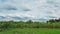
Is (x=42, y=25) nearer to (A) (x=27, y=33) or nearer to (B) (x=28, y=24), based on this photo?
(B) (x=28, y=24)

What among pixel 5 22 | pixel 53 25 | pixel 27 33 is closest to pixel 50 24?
pixel 53 25

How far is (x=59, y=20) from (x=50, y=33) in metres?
20.8

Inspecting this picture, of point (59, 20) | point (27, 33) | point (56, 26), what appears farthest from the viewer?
point (59, 20)

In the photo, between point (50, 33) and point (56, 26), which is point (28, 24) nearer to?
point (56, 26)

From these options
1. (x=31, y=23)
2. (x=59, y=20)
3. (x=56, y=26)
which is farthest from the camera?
(x=59, y=20)

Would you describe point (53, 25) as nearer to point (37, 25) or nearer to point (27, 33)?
point (37, 25)

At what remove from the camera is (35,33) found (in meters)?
39.0

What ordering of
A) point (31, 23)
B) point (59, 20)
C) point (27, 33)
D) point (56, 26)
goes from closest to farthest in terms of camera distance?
point (27, 33), point (56, 26), point (31, 23), point (59, 20)

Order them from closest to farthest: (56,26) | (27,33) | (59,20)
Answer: (27,33)
(56,26)
(59,20)

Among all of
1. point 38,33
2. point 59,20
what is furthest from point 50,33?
point 59,20

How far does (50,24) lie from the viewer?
53406 mm

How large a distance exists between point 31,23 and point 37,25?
2775mm

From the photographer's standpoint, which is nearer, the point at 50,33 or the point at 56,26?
the point at 50,33

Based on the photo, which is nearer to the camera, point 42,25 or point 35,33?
point 35,33
